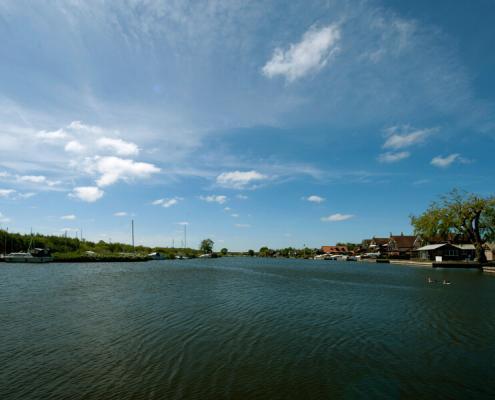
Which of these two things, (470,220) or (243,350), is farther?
(470,220)

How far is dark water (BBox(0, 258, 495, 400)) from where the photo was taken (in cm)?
1133

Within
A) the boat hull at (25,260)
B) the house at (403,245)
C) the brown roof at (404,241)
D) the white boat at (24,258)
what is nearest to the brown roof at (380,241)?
the house at (403,245)

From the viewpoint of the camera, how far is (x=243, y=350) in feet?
51.1

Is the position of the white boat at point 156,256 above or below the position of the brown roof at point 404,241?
below

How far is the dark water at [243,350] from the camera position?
1133 cm

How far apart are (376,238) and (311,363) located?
566 ft

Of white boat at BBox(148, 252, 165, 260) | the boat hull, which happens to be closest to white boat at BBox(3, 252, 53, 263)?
the boat hull

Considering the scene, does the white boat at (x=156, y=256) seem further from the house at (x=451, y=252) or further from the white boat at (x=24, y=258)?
the house at (x=451, y=252)

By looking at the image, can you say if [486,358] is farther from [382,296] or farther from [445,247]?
[445,247]

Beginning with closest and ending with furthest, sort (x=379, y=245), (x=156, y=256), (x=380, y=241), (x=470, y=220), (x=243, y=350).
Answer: (x=243, y=350)
(x=470, y=220)
(x=156, y=256)
(x=379, y=245)
(x=380, y=241)

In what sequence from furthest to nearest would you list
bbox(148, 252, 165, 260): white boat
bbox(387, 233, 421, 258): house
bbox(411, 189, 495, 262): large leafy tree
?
1. bbox(148, 252, 165, 260): white boat
2. bbox(387, 233, 421, 258): house
3. bbox(411, 189, 495, 262): large leafy tree

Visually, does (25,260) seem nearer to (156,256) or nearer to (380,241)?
(156,256)

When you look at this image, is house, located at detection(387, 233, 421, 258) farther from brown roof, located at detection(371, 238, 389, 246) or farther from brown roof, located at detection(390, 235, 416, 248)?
brown roof, located at detection(371, 238, 389, 246)

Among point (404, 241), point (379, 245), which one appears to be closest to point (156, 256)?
point (379, 245)
